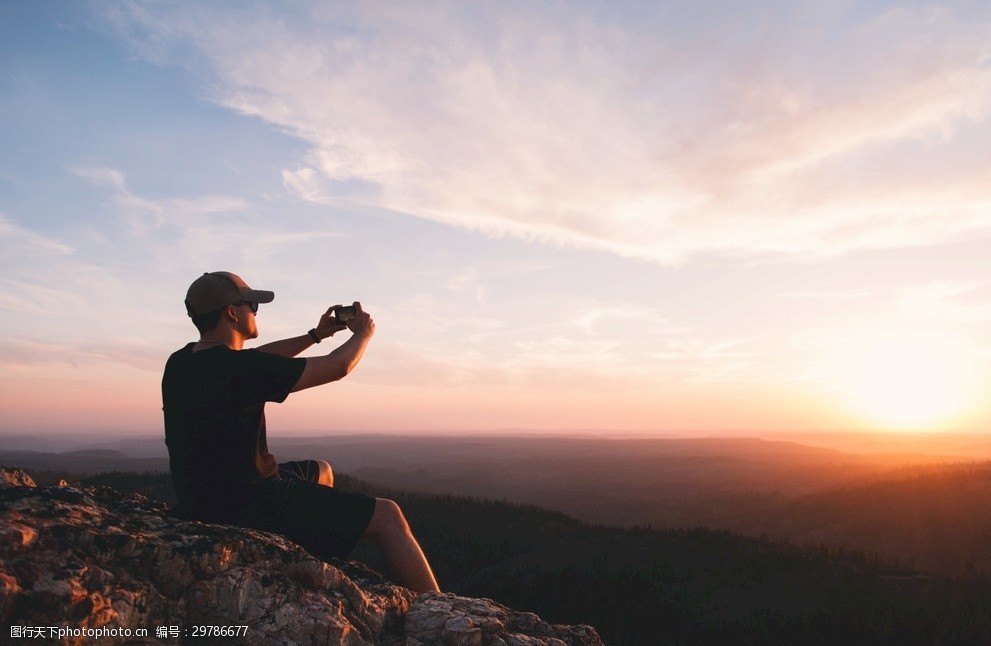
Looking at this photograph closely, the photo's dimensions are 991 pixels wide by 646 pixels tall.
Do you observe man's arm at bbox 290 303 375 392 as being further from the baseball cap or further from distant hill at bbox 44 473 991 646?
distant hill at bbox 44 473 991 646

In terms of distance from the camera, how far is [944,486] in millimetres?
24094

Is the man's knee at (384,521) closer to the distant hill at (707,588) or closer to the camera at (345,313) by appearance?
the camera at (345,313)

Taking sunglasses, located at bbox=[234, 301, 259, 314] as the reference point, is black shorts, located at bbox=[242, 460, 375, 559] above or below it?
below

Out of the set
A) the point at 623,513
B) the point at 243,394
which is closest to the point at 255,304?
the point at 243,394

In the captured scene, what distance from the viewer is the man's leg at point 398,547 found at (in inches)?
139

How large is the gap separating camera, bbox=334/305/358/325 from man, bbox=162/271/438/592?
31 cm

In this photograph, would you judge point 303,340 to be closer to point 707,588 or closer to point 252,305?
point 252,305

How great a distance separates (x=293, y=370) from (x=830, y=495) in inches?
1260

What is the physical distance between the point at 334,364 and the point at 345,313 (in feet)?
2.48

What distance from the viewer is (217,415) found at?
10.8 feet

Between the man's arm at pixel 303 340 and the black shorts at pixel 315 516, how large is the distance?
131cm

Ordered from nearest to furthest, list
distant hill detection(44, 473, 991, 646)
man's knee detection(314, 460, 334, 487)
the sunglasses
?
the sunglasses < man's knee detection(314, 460, 334, 487) < distant hill detection(44, 473, 991, 646)

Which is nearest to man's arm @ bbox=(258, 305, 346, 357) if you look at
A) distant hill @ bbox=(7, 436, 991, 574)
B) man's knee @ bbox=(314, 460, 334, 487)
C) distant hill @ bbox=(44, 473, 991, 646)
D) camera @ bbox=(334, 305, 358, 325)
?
camera @ bbox=(334, 305, 358, 325)

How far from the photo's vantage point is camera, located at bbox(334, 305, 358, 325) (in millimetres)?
4086
